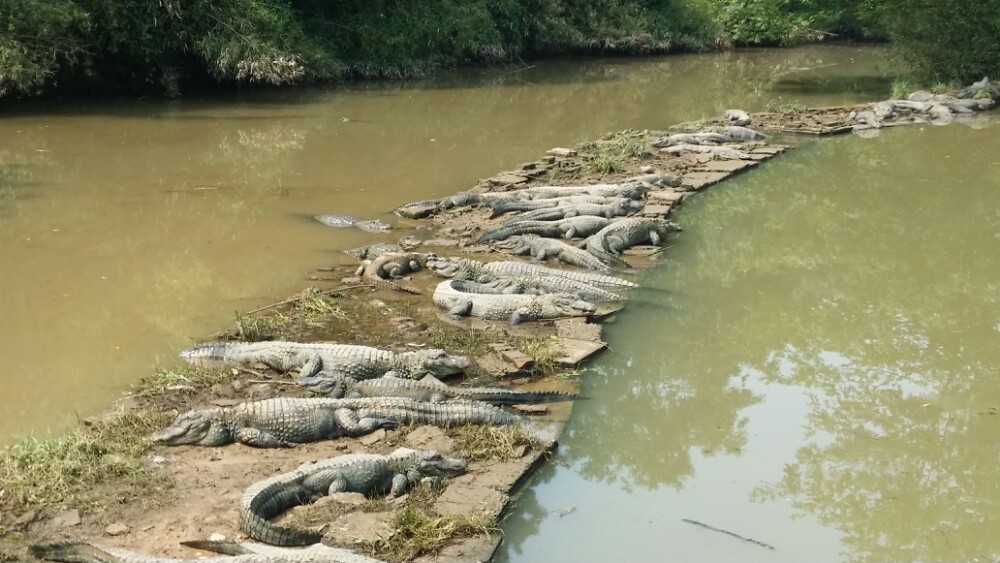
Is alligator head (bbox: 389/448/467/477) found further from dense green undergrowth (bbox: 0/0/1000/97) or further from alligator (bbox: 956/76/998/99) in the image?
alligator (bbox: 956/76/998/99)

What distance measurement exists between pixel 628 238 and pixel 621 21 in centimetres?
2070

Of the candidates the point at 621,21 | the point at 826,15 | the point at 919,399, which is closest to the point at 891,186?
the point at 919,399

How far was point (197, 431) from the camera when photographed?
5219 millimetres

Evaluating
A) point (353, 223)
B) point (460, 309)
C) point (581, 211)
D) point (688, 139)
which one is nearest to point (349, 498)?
point (460, 309)

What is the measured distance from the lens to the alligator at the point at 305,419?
17.2 ft

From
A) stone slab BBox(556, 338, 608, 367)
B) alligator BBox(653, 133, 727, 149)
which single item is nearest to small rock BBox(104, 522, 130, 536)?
stone slab BBox(556, 338, 608, 367)

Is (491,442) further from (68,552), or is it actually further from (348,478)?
(68,552)

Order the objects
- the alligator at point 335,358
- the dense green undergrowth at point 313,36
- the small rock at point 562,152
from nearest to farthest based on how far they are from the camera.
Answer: the alligator at point 335,358 < the small rock at point 562,152 < the dense green undergrowth at point 313,36

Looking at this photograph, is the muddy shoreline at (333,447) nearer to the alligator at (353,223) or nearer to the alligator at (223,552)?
the alligator at (223,552)

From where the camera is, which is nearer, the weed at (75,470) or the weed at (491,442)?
the weed at (75,470)

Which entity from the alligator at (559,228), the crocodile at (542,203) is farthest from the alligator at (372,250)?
the crocodile at (542,203)

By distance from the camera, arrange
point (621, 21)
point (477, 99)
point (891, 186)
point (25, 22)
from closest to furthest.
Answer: point (891, 186) → point (25, 22) → point (477, 99) → point (621, 21)

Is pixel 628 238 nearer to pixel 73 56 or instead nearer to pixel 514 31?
pixel 73 56

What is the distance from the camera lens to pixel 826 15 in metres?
21.4
